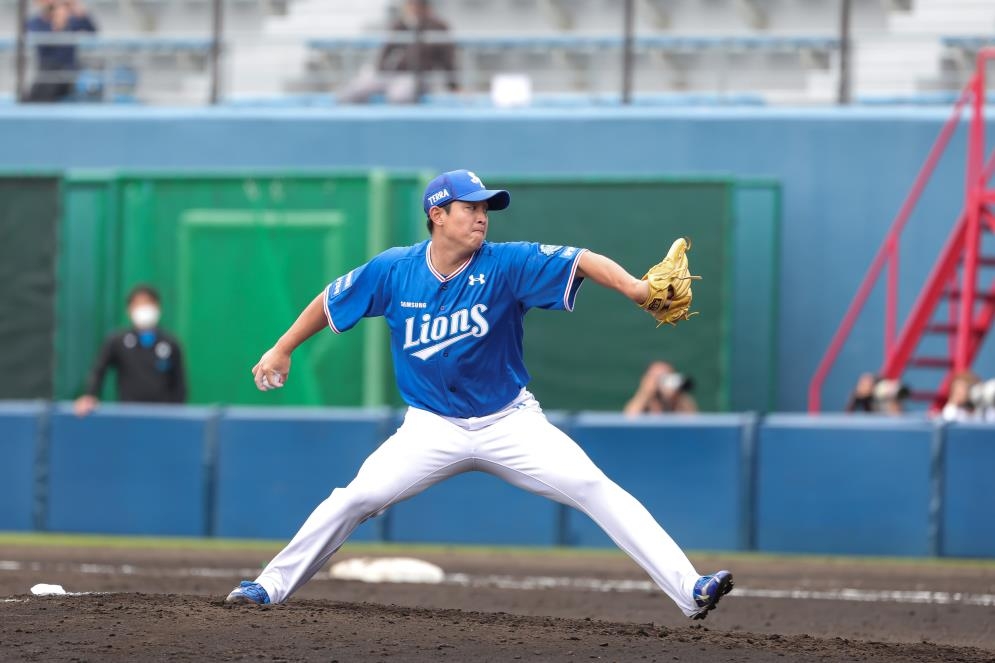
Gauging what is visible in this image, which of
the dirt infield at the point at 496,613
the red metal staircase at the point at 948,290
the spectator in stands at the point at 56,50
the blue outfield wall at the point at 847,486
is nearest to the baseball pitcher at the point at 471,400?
the dirt infield at the point at 496,613

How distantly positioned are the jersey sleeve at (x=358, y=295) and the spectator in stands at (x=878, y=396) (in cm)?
761

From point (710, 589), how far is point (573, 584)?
13.5 ft

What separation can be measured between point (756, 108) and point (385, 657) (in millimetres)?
11125

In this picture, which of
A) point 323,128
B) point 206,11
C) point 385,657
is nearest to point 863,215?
A: point 323,128

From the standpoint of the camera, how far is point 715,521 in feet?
43.8

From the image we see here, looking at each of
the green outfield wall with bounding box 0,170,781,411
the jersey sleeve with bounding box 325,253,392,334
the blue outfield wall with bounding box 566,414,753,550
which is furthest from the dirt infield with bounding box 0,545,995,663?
the green outfield wall with bounding box 0,170,781,411

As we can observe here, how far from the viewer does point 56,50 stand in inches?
723

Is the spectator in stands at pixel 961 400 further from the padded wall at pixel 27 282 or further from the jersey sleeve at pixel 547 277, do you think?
the padded wall at pixel 27 282

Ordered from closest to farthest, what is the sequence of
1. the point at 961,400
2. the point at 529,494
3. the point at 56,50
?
the point at 529,494
the point at 961,400
the point at 56,50

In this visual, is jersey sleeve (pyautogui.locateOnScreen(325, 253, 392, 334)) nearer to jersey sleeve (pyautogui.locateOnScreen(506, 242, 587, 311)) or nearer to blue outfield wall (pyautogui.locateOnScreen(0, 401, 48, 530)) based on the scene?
jersey sleeve (pyautogui.locateOnScreen(506, 242, 587, 311))

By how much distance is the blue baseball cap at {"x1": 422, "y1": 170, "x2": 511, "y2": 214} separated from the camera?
732cm

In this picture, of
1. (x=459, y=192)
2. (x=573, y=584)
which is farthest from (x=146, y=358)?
(x=459, y=192)

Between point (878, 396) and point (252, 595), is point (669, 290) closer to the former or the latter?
point (252, 595)

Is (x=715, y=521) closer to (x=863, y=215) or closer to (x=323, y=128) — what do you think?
(x=863, y=215)
